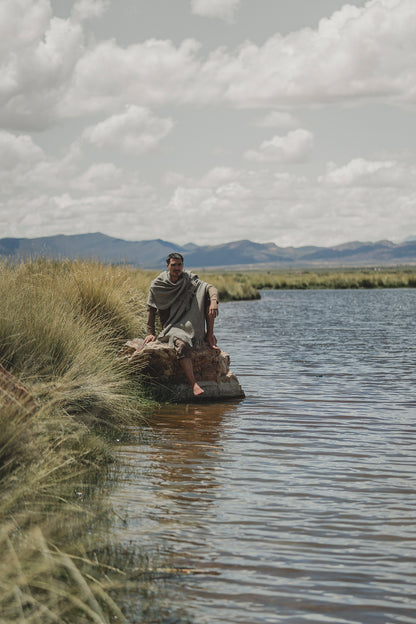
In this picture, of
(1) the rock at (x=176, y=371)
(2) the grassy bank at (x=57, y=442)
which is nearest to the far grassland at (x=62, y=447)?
(2) the grassy bank at (x=57, y=442)

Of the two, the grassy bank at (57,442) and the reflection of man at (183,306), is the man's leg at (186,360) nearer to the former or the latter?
the reflection of man at (183,306)

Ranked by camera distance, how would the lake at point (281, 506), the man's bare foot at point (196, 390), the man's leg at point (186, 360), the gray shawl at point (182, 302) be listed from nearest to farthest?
the lake at point (281, 506), the man's leg at point (186, 360), the man's bare foot at point (196, 390), the gray shawl at point (182, 302)

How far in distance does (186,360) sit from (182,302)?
844 millimetres

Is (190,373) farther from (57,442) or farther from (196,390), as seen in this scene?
(57,442)

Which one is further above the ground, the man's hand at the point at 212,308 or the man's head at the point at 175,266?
the man's head at the point at 175,266

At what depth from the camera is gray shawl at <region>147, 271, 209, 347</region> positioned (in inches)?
381

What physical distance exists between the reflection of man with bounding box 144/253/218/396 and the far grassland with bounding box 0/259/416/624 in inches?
27.2

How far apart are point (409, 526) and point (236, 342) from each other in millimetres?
14370

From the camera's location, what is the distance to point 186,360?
9445 mm

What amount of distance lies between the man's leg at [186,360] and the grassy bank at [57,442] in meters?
0.66

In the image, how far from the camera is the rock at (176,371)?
9414mm

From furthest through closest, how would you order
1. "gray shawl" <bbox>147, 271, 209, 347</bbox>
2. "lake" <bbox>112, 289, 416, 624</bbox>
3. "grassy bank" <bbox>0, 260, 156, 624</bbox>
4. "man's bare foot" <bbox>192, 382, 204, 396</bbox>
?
"gray shawl" <bbox>147, 271, 209, 347</bbox> → "man's bare foot" <bbox>192, 382, 204, 396</bbox> → "lake" <bbox>112, 289, 416, 624</bbox> → "grassy bank" <bbox>0, 260, 156, 624</bbox>

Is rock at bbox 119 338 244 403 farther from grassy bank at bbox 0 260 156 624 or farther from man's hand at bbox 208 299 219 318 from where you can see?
man's hand at bbox 208 299 219 318

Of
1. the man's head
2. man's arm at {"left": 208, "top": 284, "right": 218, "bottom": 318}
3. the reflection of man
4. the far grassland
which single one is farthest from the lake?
the man's head
